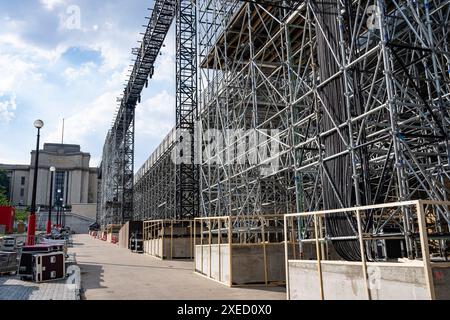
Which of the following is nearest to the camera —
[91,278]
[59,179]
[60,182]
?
[91,278]

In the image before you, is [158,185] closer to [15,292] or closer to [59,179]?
[15,292]

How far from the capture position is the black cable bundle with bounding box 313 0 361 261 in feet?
33.5

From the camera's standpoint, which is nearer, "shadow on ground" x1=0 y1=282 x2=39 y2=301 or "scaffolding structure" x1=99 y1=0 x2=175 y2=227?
"shadow on ground" x1=0 y1=282 x2=39 y2=301

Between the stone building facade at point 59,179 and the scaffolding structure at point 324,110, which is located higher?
the stone building facade at point 59,179

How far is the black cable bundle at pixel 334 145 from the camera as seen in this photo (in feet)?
33.5

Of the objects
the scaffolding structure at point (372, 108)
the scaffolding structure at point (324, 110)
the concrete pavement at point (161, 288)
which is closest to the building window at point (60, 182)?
the scaffolding structure at point (324, 110)

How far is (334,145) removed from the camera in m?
11.1

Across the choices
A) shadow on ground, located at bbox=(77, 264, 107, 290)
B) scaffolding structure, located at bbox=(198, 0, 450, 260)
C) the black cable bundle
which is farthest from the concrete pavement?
scaffolding structure, located at bbox=(198, 0, 450, 260)

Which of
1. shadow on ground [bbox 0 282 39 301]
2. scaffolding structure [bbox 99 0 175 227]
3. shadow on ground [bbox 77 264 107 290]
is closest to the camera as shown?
shadow on ground [bbox 0 282 39 301]

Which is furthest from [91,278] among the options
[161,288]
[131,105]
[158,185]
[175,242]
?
[131,105]

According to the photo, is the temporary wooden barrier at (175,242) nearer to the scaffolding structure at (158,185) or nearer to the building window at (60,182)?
the scaffolding structure at (158,185)

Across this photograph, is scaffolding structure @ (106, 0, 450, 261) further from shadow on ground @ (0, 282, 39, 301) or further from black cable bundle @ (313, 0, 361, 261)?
shadow on ground @ (0, 282, 39, 301)

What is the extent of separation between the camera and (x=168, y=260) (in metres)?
24.4

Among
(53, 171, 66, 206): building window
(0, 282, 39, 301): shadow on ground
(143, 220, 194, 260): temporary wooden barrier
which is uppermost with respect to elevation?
(53, 171, 66, 206): building window
